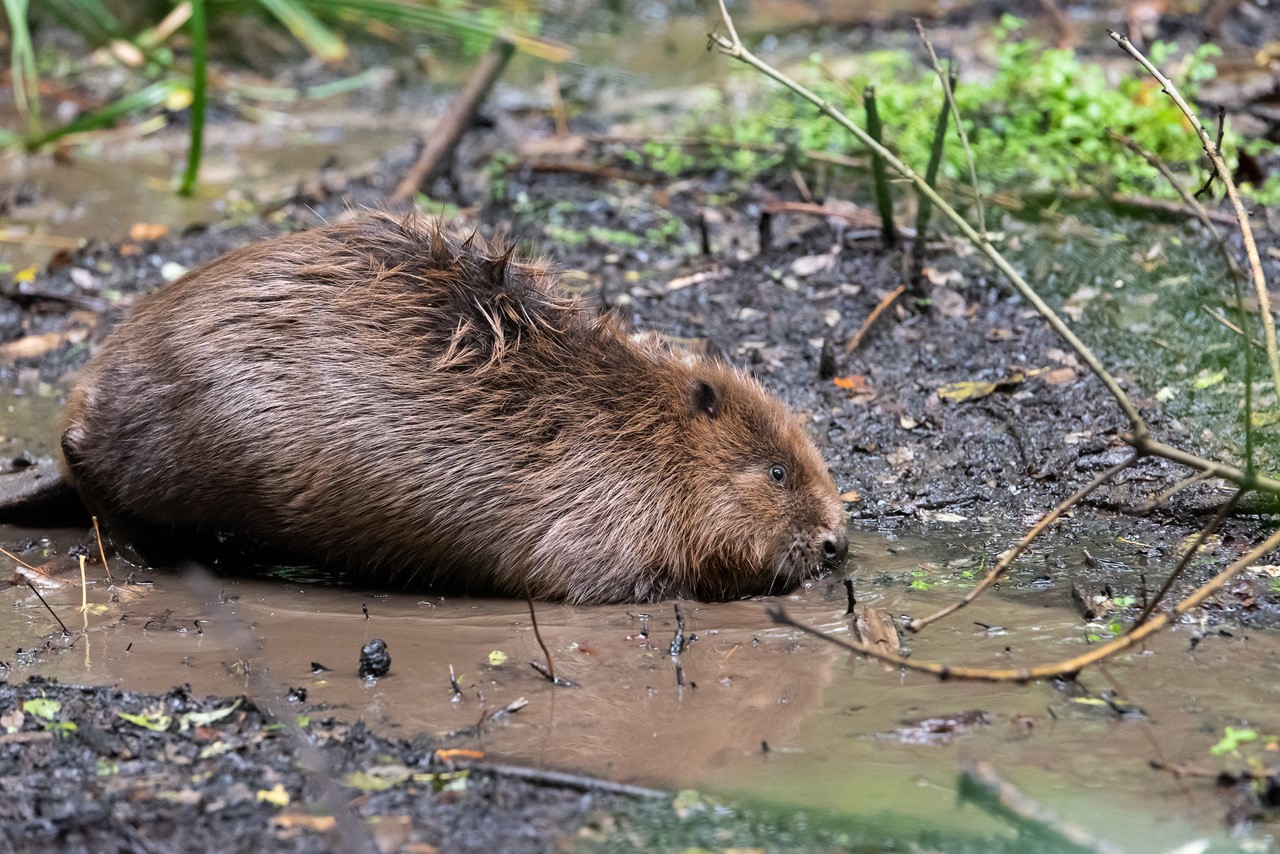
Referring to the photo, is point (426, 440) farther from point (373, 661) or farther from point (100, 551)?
point (100, 551)

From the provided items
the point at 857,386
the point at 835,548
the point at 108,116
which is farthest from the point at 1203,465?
the point at 108,116

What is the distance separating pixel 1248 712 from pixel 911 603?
931mm

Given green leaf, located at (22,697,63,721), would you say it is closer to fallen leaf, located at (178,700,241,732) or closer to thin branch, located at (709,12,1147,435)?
fallen leaf, located at (178,700,241,732)

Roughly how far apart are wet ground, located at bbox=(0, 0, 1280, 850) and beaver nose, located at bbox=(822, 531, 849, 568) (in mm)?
61

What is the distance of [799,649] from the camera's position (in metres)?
3.15

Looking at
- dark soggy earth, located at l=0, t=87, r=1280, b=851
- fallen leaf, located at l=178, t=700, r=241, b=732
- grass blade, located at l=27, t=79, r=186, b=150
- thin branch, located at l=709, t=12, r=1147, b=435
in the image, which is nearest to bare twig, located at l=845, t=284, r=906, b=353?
dark soggy earth, located at l=0, t=87, r=1280, b=851

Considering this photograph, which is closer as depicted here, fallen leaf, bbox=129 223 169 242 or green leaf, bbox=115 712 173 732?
green leaf, bbox=115 712 173 732

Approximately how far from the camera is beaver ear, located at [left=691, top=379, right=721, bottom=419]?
403cm

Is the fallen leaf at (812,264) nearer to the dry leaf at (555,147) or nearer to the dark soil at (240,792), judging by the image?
the dry leaf at (555,147)

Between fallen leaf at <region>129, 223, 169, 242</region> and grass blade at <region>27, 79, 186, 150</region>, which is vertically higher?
grass blade at <region>27, 79, 186, 150</region>

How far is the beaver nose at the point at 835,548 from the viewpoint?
3.79 metres

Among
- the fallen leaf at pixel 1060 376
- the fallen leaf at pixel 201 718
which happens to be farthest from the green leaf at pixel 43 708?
the fallen leaf at pixel 1060 376

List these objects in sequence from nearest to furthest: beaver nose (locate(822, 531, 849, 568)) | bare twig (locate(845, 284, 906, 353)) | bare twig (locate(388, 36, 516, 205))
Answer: beaver nose (locate(822, 531, 849, 568)), bare twig (locate(845, 284, 906, 353)), bare twig (locate(388, 36, 516, 205))

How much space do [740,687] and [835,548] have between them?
0.94 metres
